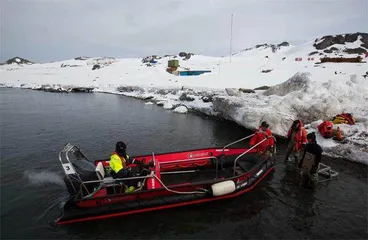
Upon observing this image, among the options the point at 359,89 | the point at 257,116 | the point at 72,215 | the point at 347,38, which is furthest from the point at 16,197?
the point at 347,38

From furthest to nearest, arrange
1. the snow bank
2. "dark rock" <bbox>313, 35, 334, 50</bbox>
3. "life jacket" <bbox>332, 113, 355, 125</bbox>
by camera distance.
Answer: "dark rock" <bbox>313, 35, 334, 50</bbox> < the snow bank < "life jacket" <bbox>332, 113, 355, 125</bbox>

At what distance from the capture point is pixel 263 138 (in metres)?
9.55

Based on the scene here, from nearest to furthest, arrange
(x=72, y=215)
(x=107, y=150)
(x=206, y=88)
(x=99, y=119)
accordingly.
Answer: (x=72, y=215) → (x=107, y=150) → (x=99, y=119) → (x=206, y=88)

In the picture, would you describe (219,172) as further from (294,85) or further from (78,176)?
(294,85)

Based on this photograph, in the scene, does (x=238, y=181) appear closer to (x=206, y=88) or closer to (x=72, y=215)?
(x=72, y=215)

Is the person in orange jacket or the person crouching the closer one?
the person crouching

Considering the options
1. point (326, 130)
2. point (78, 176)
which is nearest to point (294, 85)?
point (326, 130)

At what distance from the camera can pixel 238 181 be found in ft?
26.2

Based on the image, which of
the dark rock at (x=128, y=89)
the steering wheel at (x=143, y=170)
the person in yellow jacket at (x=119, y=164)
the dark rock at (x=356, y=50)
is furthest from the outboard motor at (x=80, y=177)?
the dark rock at (x=356, y=50)

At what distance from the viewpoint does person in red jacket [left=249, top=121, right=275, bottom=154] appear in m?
9.46

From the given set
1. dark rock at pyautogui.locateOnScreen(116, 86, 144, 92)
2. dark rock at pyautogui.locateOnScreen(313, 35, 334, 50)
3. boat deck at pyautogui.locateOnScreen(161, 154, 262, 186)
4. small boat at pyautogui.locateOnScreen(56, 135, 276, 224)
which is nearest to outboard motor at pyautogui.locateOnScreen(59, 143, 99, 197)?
small boat at pyautogui.locateOnScreen(56, 135, 276, 224)

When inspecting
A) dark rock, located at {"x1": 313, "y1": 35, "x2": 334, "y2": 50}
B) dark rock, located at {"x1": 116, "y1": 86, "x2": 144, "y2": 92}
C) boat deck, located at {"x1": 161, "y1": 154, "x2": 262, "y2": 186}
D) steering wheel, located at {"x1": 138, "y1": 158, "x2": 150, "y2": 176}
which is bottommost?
boat deck, located at {"x1": 161, "y1": 154, "x2": 262, "y2": 186}

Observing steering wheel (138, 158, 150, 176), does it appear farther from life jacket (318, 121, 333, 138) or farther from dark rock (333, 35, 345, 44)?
dark rock (333, 35, 345, 44)

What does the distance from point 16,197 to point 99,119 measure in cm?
1174
